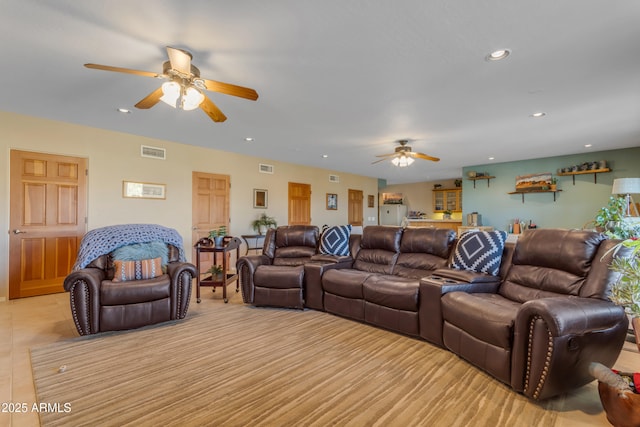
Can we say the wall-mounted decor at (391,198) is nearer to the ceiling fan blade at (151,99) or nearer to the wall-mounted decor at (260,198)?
the wall-mounted decor at (260,198)

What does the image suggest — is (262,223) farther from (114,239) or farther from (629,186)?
(629,186)

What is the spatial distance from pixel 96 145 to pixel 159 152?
0.93 m

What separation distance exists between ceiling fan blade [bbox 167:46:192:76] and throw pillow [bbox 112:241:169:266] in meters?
2.07

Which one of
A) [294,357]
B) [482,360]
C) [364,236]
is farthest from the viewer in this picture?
[364,236]

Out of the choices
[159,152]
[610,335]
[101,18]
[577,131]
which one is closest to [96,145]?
[159,152]

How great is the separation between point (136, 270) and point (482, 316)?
11.1ft

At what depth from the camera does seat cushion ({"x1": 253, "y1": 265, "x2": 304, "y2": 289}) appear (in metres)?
3.85

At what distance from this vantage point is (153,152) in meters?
5.45

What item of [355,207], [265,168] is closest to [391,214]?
[355,207]

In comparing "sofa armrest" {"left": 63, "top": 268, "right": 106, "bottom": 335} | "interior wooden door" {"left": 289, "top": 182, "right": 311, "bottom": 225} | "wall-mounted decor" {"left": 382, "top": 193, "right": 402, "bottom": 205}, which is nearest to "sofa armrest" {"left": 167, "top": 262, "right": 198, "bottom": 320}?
"sofa armrest" {"left": 63, "top": 268, "right": 106, "bottom": 335}

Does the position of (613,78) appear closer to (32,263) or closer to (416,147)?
(416,147)

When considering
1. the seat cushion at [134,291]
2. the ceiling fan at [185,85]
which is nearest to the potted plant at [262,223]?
the seat cushion at [134,291]

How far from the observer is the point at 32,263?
4.32 metres

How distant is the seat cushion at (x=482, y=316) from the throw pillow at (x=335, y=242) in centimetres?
173
